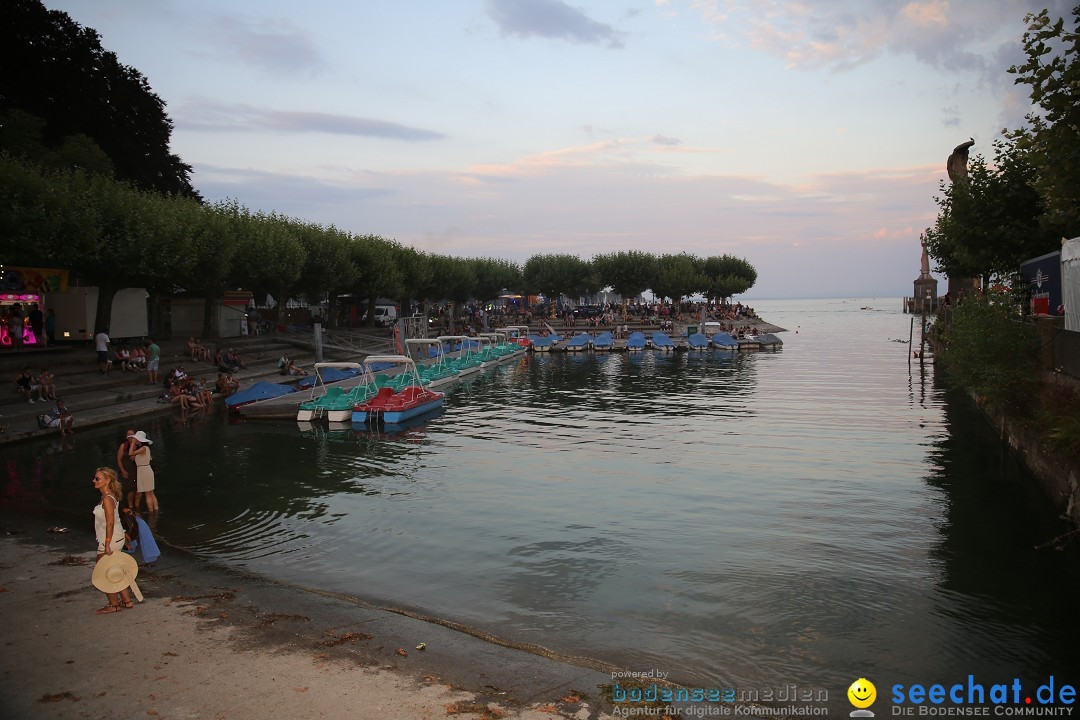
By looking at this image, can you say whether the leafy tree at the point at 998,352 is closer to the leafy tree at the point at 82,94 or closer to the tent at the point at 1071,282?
the tent at the point at 1071,282

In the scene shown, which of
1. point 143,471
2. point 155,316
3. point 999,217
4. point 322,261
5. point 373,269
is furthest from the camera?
point 373,269

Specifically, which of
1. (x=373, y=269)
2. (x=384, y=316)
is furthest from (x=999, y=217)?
(x=384, y=316)

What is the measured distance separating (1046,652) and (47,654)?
12415 millimetres

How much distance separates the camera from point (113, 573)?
9.70 metres

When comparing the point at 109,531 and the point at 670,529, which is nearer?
the point at 109,531

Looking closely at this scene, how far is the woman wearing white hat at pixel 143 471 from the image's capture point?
15.6 m

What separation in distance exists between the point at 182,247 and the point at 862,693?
120ft

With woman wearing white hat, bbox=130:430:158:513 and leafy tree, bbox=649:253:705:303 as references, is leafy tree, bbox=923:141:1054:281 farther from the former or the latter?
leafy tree, bbox=649:253:705:303

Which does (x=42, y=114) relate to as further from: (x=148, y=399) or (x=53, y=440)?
(x=53, y=440)

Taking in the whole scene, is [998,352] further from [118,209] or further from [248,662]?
[118,209]

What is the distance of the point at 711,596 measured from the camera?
1143cm

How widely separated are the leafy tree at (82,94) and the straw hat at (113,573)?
132 ft

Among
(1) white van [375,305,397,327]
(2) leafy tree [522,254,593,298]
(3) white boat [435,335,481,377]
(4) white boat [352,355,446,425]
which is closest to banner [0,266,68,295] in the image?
(4) white boat [352,355,446,425]

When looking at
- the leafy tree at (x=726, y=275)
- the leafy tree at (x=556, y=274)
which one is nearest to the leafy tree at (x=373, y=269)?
the leafy tree at (x=556, y=274)
